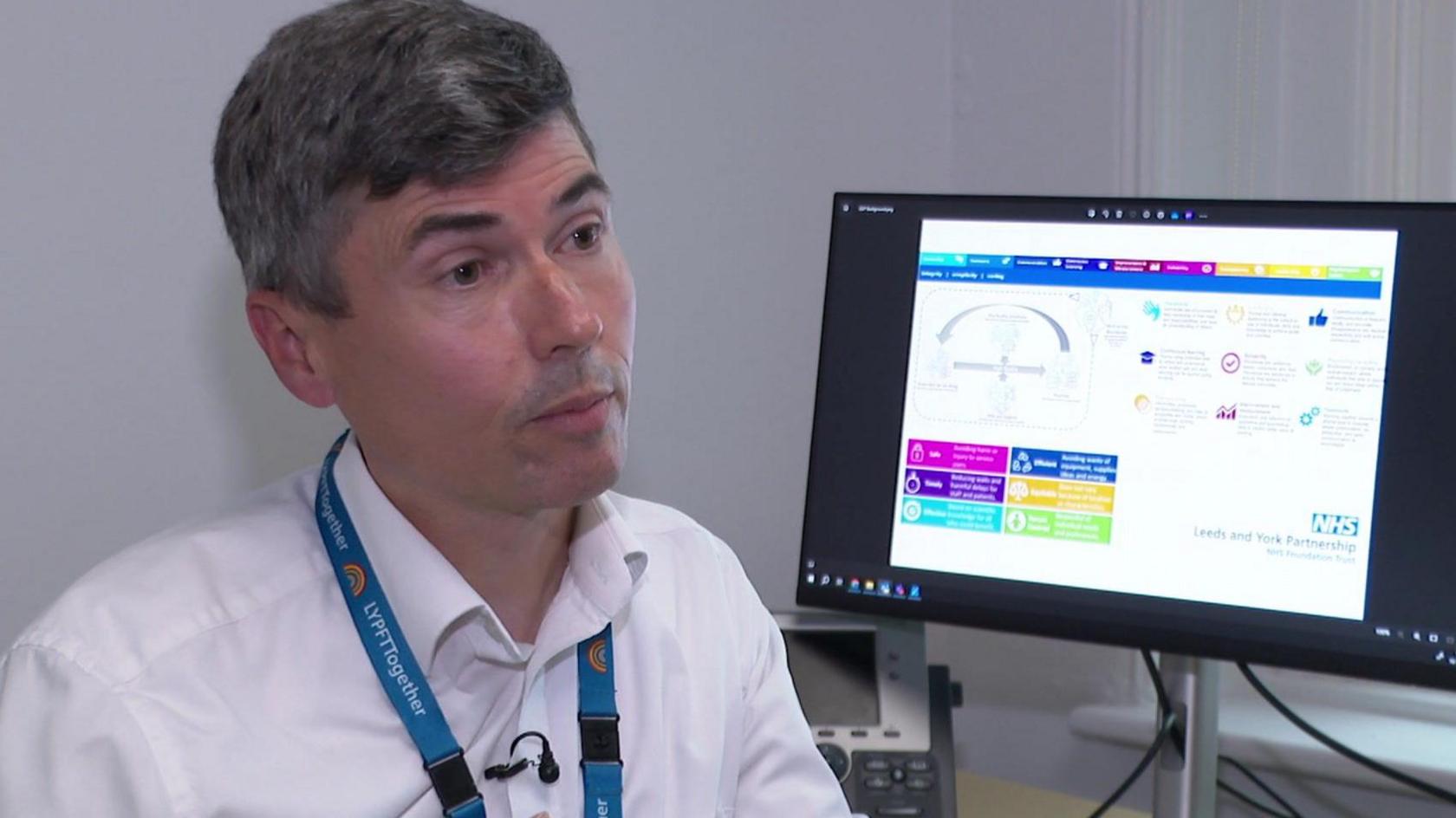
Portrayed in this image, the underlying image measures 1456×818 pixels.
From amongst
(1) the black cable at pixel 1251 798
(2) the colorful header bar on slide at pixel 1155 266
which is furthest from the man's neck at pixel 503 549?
(1) the black cable at pixel 1251 798

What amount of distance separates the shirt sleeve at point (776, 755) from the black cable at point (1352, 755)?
1.54 ft

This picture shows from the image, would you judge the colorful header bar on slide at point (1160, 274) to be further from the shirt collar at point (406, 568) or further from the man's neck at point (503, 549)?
the shirt collar at point (406, 568)

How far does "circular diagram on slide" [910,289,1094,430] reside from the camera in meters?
1.42

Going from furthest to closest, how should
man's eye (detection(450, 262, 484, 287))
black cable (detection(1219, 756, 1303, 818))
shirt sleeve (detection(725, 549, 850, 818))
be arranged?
black cable (detection(1219, 756, 1303, 818)) < shirt sleeve (detection(725, 549, 850, 818)) < man's eye (detection(450, 262, 484, 287))

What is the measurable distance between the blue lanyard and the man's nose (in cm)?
23

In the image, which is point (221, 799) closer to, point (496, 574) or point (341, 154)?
point (496, 574)

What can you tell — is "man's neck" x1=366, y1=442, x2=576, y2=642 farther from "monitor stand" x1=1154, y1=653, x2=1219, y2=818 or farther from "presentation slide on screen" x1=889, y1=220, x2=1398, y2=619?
"monitor stand" x1=1154, y1=653, x2=1219, y2=818

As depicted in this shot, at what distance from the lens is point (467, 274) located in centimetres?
109

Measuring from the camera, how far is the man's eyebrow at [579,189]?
1.10 meters

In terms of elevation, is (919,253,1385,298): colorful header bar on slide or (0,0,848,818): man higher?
(919,253,1385,298): colorful header bar on slide

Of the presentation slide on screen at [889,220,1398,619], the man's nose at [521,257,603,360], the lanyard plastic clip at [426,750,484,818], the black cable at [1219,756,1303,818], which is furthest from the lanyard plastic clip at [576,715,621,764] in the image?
the black cable at [1219,756,1303,818]

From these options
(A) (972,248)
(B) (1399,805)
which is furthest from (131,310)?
(B) (1399,805)

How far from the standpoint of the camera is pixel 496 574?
1.23 m

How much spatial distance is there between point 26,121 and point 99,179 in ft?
0.26
